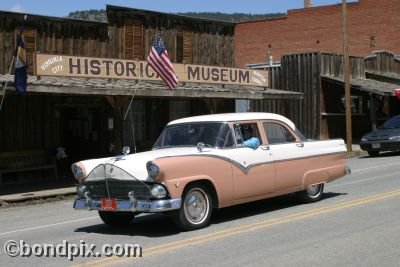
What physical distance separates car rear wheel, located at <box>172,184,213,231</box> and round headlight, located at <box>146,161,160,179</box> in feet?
2.07

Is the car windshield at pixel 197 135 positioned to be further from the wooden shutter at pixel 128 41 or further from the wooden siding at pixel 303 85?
the wooden siding at pixel 303 85

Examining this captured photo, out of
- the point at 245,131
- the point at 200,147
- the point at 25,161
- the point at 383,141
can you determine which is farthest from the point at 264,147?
the point at 383,141

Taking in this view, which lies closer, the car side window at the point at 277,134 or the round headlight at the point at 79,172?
the round headlight at the point at 79,172

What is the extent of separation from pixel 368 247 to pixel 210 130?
11.2ft

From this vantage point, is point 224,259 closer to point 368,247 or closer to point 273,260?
point 273,260

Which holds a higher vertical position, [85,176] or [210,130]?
[210,130]

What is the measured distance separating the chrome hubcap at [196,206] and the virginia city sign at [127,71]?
8.05 meters

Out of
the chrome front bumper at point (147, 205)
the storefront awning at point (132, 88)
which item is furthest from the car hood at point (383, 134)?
the chrome front bumper at point (147, 205)

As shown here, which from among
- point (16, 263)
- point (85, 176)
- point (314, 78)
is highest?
point (314, 78)

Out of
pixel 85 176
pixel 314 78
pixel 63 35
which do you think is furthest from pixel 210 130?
pixel 314 78

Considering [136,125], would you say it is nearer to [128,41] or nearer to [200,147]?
[128,41]

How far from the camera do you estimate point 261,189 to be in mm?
10227

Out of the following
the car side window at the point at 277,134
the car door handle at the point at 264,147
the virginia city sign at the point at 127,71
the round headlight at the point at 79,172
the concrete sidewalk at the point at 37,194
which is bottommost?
the concrete sidewalk at the point at 37,194

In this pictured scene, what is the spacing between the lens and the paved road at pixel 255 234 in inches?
285
